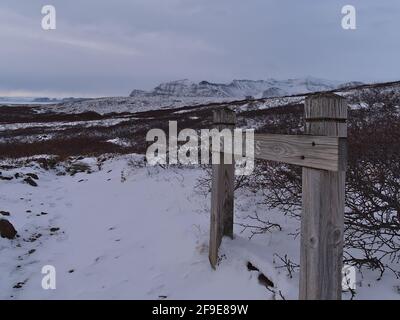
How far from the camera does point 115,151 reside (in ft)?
52.9

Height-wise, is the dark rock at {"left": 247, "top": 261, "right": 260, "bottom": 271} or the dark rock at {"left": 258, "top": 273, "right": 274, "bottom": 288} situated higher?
the dark rock at {"left": 247, "top": 261, "right": 260, "bottom": 271}

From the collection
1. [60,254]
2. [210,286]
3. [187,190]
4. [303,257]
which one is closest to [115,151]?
[187,190]

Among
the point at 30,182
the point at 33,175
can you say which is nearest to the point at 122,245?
the point at 30,182

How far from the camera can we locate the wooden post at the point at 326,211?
2205 millimetres

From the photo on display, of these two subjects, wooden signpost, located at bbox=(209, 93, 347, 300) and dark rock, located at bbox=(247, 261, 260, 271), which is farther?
dark rock, located at bbox=(247, 261, 260, 271)

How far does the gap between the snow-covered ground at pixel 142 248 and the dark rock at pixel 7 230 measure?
13 cm

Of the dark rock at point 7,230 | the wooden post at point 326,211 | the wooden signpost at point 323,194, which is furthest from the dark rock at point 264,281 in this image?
the dark rock at point 7,230

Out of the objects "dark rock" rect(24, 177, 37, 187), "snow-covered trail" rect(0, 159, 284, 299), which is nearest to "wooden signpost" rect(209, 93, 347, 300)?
"snow-covered trail" rect(0, 159, 284, 299)

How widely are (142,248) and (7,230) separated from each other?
8.08 ft

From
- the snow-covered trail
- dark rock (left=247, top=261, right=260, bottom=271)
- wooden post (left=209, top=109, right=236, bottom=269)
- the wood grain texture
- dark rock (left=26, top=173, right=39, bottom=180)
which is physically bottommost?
the snow-covered trail

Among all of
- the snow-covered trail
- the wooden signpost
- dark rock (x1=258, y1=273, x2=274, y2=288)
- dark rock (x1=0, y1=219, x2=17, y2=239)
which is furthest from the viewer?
dark rock (x1=0, y1=219, x2=17, y2=239)

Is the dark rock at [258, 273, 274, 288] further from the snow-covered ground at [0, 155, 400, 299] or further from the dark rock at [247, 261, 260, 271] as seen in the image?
the dark rock at [247, 261, 260, 271]

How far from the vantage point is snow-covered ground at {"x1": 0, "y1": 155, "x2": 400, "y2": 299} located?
380cm

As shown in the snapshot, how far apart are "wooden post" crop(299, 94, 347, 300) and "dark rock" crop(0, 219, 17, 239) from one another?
541cm
